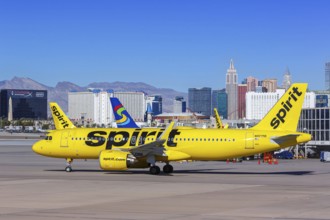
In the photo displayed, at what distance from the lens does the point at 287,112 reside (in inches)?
1969

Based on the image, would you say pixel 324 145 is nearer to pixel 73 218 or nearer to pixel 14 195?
pixel 14 195

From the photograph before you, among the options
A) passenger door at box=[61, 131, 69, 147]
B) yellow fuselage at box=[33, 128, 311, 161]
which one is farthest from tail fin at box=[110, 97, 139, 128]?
passenger door at box=[61, 131, 69, 147]

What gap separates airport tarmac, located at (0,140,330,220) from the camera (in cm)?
2736

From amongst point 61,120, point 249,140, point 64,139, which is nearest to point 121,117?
point 61,120

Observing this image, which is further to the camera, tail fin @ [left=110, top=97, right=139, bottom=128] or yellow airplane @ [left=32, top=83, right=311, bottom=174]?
tail fin @ [left=110, top=97, right=139, bottom=128]

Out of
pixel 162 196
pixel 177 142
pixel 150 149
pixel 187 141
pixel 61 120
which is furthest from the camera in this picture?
pixel 61 120

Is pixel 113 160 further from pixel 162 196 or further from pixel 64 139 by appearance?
pixel 162 196

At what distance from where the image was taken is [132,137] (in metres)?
52.0

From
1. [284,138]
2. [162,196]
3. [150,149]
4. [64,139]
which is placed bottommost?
[162,196]

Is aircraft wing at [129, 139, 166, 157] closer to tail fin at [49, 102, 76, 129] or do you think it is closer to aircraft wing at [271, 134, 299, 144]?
aircraft wing at [271, 134, 299, 144]

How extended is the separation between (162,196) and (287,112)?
18.2m

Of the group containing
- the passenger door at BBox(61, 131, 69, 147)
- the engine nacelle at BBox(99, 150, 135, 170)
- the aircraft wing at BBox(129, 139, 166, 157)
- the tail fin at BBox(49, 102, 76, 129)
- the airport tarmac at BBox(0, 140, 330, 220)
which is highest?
the tail fin at BBox(49, 102, 76, 129)

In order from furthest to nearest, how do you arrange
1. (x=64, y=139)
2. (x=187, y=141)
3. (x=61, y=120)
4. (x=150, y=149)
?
(x=61, y=120)
(x=64, y=139)
(x=187, y=141)
(x=150, y=149)

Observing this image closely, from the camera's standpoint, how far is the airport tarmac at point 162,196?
27359mm
